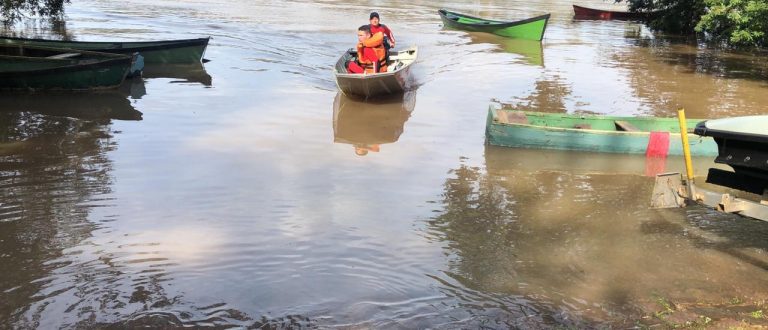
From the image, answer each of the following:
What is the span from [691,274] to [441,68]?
12501 millimetres

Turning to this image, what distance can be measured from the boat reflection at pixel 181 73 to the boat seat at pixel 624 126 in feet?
27.8

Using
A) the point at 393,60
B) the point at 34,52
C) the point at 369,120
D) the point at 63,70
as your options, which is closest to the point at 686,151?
the point at 369,120

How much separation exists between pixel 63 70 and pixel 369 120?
19.6 feet

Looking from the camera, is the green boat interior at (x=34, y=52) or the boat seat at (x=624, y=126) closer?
the boat seat at (x=624, y=126)

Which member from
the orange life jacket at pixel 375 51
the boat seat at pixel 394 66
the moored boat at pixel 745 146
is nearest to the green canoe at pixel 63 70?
the orange life jacket at pixel 375 51

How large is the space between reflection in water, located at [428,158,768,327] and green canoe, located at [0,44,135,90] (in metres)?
8.14

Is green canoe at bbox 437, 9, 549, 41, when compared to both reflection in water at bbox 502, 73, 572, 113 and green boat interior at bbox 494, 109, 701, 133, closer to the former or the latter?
reflection in water at bbox 502, 73, 572, 113

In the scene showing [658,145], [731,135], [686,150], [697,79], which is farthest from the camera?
[697,79]

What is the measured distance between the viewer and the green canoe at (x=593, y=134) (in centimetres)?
941

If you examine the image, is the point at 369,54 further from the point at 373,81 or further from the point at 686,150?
the point at 686,150

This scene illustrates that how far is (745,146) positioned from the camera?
4.97 m

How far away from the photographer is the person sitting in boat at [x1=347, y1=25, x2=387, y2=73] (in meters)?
13.0

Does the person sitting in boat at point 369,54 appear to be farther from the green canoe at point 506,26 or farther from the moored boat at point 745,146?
the green canoe at point 506,26

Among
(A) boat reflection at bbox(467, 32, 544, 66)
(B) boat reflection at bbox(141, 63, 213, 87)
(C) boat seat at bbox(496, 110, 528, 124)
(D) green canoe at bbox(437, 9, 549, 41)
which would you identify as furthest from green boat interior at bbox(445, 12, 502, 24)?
(C) boat seat at bbox(496, 110, 528, 124)
